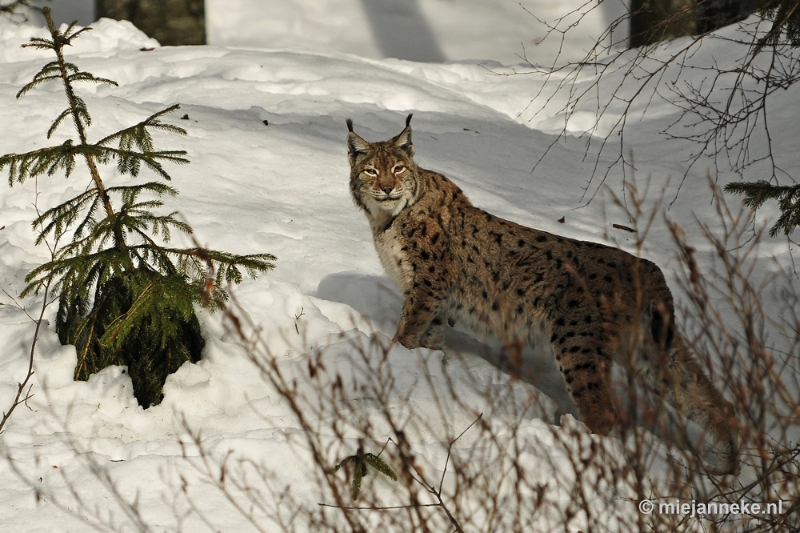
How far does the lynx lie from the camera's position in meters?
4.76

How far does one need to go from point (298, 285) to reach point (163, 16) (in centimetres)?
836

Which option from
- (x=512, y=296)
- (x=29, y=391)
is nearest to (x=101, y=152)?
(x=29, y=391)

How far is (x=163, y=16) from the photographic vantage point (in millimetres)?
12945

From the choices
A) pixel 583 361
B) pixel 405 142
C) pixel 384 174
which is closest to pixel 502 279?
pixel 583 361

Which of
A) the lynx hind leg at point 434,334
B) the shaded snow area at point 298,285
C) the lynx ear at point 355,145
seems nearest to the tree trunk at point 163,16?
the shaded snow area at point 298,285

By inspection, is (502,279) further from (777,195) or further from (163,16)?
(163,16)

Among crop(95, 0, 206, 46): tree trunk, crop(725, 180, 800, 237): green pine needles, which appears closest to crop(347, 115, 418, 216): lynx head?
crop(725, 180, 800, 237): green pine needles

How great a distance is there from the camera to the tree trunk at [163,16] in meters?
12.9

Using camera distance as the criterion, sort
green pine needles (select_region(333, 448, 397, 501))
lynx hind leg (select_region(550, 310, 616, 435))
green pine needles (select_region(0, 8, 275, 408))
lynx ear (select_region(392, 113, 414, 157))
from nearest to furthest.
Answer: green pine needles (select_region(333, 448, 397, 501))
green pine needles (select_region(0, 8, 275, 408))
lynx hind leg (select_region(550, 310, 616, 435))
lynx ear (select_region(392, 113, 414, 157))

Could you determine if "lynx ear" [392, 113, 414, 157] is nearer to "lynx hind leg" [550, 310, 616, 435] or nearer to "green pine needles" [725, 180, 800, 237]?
"lynx hind leg" [550, 310, 616, 435]

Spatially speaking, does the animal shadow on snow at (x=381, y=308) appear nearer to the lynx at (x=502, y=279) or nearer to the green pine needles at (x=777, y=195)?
the lynx at (x=502, y=279)

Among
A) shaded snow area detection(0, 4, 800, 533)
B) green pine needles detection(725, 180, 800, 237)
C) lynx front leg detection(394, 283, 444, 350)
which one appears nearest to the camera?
shaded snow area detection(0, 4, 800, 533)

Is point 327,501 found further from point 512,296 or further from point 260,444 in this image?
point 512,296

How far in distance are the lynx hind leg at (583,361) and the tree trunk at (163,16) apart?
32.0 ft
